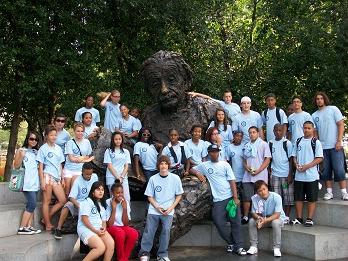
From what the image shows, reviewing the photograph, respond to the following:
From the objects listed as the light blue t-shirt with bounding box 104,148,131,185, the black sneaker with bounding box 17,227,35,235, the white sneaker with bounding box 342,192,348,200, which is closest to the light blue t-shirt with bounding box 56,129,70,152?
the light blue t-shirt with bounding box 104,148,131,185

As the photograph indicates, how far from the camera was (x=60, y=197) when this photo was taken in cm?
731

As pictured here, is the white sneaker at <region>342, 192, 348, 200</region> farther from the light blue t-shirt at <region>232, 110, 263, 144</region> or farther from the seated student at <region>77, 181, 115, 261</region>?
the seated student at <region>77, 181, 115, 261</region>

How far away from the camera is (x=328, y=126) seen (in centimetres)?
784

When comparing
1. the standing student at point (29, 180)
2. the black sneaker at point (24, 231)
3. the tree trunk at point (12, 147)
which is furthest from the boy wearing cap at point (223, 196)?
the tree trunk at point (12, 147)

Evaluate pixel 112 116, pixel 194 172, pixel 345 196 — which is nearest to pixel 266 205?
pixel 194 172

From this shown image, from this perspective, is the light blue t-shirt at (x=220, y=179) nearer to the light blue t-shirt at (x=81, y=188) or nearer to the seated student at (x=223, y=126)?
the seated student at (x=223, y=126)

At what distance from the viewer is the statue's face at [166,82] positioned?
8.39 m

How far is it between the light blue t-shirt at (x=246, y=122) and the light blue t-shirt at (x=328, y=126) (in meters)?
1.03

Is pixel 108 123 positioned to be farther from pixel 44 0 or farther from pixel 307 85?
pixel 307 85

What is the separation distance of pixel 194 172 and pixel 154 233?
1.23 meters

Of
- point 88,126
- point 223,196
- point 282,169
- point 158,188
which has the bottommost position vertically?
Answer: point 223,196

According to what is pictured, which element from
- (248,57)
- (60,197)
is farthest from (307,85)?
(60,197)

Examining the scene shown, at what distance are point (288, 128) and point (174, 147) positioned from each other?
80.6 inches

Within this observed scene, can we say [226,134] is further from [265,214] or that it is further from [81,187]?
[81,187]
